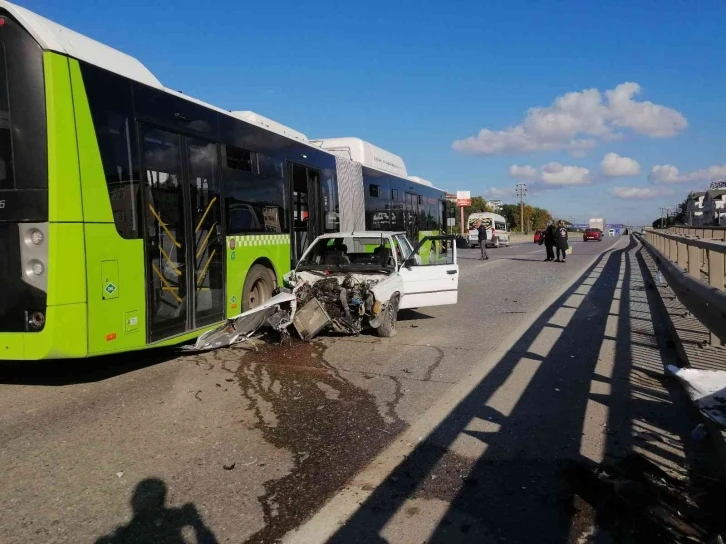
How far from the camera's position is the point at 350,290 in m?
8.37

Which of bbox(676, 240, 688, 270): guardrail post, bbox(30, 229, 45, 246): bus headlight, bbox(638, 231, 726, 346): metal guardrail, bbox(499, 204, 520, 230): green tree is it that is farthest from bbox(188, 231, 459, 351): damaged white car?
bbox(499, 204, 520, 230): green tree

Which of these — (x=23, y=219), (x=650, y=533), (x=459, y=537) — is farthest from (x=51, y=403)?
(x=650, y=533)

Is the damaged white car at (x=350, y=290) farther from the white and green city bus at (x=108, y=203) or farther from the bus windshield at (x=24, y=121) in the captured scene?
the bus windshield at (x=24, y=121)

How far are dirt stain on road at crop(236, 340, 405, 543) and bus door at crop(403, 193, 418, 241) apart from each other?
10.5 meters

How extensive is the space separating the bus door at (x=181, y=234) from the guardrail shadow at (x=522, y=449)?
350 centimetres

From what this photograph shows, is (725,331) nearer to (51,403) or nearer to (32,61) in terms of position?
(51,403)

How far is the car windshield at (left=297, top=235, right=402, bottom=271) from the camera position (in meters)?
9.08

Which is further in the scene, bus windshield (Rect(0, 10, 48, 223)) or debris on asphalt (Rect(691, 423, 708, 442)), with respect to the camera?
bus windshield (Rect(0, 10, 48, 223))

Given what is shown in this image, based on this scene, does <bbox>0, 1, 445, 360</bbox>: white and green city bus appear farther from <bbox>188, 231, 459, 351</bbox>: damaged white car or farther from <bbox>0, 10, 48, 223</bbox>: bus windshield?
<bbox>188, 231, 459, 351</bbox>: damaged white car

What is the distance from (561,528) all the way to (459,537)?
0.58 meters

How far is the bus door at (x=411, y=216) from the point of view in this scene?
17625 mm

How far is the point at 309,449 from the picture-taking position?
174 inches

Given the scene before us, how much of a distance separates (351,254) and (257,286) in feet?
5.37

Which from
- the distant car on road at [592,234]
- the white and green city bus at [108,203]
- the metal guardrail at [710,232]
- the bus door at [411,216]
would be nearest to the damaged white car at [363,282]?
the white and green city bus at [108,203]
